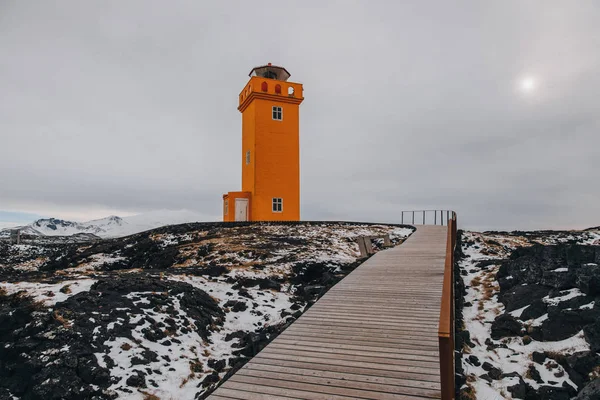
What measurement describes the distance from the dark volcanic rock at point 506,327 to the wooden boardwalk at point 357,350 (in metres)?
1.45

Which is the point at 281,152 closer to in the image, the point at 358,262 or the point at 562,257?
the point at 358,262

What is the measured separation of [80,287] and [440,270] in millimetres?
10269

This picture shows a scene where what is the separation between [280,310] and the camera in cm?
1148

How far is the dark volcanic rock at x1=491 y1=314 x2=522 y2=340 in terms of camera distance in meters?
9.08

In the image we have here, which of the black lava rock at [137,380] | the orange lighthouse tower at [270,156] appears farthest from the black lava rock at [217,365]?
the orange lighthouse tower at [270,156]

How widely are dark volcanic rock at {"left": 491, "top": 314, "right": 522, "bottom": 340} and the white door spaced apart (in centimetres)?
2327

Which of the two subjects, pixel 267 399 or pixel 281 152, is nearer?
pixel 267 399

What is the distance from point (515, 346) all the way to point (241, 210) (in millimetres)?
24293

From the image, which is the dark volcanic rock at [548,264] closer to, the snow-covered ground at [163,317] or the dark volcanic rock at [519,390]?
the dark volcanic rock at [519,390]

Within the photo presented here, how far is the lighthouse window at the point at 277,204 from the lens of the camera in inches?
1218

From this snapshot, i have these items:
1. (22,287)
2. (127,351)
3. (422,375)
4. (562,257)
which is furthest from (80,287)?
(562,257)

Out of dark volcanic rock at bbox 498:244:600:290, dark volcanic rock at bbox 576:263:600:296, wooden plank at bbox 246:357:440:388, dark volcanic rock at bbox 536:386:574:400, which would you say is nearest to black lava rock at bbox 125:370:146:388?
wooden plank at bbox 246:357:440:388

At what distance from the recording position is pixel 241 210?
3100 centimetres

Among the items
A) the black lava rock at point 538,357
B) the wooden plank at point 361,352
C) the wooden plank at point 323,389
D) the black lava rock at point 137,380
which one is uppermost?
the wooden plank at point 361,352
